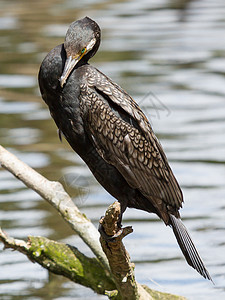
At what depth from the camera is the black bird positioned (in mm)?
4414

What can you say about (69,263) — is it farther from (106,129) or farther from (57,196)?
(106,129)

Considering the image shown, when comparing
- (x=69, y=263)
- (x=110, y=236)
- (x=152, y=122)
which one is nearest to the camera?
(x=110, y=236)

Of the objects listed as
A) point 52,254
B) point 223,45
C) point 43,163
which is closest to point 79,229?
point 52,254

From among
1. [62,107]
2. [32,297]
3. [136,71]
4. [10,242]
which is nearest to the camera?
[62,107]

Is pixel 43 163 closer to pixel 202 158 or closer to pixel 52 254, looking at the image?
pixel 202 158

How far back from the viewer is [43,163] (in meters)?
8.23

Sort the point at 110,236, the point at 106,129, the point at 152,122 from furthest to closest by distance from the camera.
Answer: the point at 152,122 → the point at 106,129 → the point at 110,236

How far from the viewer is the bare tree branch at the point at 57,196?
5.33 meters

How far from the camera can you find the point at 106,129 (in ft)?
14.6

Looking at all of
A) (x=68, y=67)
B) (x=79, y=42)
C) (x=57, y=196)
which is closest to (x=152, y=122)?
(x=57, y=196)

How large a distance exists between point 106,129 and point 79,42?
1.72 ft

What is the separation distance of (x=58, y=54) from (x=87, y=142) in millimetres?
533

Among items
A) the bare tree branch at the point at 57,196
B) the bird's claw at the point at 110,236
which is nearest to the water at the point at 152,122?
the bare tree branch at the point at 57,196

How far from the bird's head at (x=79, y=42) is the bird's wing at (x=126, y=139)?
0.42ft
